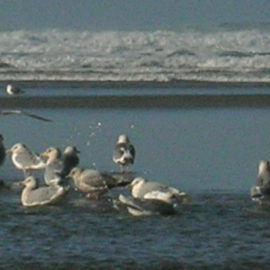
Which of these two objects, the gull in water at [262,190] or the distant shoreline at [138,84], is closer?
the gull in water at [262,190]

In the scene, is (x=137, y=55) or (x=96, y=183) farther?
(x=137, y=55)

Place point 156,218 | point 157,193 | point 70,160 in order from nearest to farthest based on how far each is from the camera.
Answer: point 156,218 < point 157,193 < point 70,160

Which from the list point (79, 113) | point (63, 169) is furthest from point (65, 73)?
point (63, 169)

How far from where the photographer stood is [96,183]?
12.7 m

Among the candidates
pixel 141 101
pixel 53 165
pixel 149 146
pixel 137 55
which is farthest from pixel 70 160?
pixel 137 55

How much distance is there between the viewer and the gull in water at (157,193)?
11719 millimetres

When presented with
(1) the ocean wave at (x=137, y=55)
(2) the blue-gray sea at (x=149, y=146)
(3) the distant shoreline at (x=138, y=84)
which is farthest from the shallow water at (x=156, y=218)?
(1) the ocean wave at (x=137, y=55)

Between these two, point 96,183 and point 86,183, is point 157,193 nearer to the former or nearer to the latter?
point 96,183

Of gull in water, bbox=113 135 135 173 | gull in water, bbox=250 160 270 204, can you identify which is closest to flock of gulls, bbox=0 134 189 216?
gull in water, bbox=113 135 135 173

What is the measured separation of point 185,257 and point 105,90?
→ 15495mm

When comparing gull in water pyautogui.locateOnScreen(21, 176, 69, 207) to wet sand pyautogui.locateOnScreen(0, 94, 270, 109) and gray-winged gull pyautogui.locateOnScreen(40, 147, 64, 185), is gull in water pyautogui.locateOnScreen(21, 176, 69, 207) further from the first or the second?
wet sand pyautogui.locateOnScreen(0, 94, 270, 109)

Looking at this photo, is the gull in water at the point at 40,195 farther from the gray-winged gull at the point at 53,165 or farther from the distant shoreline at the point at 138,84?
the distant shoreline at the point at 138,84

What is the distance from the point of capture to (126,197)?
39.3 feet

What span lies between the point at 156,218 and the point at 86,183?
1.62 meters
